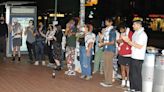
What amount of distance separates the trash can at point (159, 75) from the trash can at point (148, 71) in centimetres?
9

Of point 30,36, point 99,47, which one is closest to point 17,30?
point 30,36

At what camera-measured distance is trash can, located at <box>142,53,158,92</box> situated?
9.62 metres

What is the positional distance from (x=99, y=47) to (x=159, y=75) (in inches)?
149

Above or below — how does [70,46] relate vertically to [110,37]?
below

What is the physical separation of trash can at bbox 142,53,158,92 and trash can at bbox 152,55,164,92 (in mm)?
92

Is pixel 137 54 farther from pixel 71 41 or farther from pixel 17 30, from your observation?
pixel 17 30

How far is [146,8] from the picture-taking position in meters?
57.4

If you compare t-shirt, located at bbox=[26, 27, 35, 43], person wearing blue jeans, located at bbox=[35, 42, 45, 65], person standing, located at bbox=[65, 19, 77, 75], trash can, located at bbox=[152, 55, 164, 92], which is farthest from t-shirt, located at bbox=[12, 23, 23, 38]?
trash can, located at bbox=[152, 55, 164, 92]

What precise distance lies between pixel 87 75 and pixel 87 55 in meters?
0.74

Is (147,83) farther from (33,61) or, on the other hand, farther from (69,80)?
(33,61)

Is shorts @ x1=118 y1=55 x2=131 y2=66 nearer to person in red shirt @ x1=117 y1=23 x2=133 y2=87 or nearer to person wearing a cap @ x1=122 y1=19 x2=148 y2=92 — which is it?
person in red shirt @ x1=117 y1=23 x2=133 y2=87

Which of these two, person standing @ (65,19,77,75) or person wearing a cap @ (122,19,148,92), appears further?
person standing @ (65,19,77,75)

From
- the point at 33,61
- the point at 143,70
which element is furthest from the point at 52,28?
the point at 143,70

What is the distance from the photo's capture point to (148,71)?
966cm
